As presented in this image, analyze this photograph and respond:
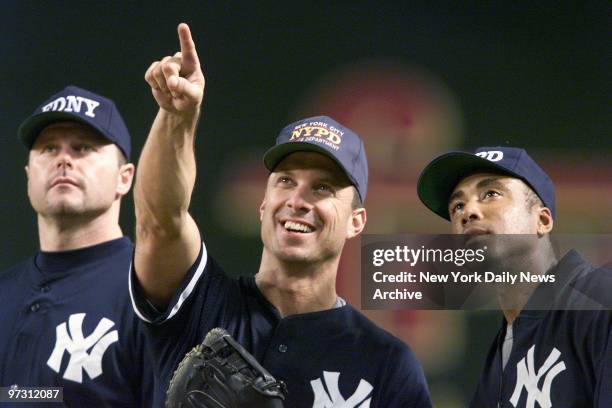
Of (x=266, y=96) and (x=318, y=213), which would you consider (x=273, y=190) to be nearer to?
(x=318, y=213)

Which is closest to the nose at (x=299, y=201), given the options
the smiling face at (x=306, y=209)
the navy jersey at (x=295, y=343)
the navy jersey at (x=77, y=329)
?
the smiling face at (x=306, y=209)

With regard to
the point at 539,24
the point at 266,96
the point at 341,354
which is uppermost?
the point at 539,24

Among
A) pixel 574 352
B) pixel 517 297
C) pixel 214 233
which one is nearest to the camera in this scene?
pixel 574 352

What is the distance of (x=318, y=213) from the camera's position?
53.3 inches

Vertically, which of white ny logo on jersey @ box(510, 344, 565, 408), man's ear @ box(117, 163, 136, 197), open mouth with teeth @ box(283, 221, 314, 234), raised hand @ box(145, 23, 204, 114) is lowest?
white ny logo on jersey @ box(510, 344, 565, 408)

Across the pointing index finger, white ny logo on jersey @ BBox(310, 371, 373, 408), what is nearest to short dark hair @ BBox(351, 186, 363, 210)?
white ny logo on jersey @ BBox(310, 371, 373, 408)

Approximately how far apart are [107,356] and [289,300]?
349mm

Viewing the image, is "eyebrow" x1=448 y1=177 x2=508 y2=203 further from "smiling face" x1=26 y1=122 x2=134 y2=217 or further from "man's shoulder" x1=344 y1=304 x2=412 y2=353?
"smiling face" x1=26 y1=122 x2=134 y2=217

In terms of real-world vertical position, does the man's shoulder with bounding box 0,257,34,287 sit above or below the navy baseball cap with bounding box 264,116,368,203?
below

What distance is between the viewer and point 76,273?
5.42ft

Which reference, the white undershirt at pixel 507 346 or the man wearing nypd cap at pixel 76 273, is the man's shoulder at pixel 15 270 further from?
the white undershirt at pixel 507 346

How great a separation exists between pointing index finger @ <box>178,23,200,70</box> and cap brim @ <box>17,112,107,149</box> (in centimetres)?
53

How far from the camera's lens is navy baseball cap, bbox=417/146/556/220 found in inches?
58.8

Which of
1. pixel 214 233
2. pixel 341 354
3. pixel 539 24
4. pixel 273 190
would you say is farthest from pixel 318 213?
pixel 539 24
